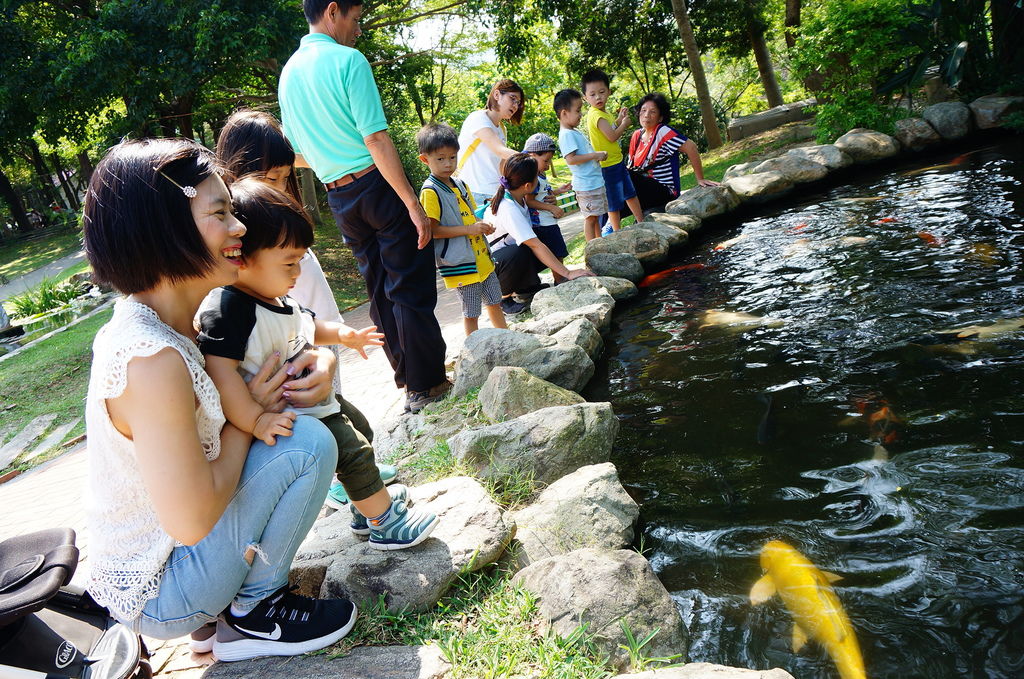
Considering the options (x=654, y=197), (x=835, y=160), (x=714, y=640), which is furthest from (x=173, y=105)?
(x=714, y=640)

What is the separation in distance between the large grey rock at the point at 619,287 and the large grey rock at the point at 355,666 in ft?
14.0

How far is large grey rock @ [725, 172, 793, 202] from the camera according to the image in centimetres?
845

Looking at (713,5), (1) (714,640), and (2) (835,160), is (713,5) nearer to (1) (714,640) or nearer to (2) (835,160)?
(2) (835,160)

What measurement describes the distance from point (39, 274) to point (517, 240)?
19064 mm

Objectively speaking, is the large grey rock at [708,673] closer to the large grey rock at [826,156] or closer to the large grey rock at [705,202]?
the large grey rock at [705,202]

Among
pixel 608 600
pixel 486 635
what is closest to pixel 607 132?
pixel 608 600

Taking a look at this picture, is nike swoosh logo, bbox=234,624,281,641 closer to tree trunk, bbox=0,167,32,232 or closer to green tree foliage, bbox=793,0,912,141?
green tree foliage, bbox=793,0,912,141

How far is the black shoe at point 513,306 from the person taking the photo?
626 centimetres

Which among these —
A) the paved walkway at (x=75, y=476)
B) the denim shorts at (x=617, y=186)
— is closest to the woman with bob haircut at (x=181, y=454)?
the paved walkway at (x=75, y=476)

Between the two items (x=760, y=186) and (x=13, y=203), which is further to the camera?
(x=13, y=203)

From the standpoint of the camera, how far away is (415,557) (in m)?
2.51

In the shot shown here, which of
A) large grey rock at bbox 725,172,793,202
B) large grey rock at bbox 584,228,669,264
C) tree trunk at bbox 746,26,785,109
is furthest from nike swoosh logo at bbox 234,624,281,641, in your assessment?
tree trunk at bbox 746,26,785,109

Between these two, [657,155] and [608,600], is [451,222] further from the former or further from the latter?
[657,155]

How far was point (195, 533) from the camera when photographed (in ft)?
6.31
